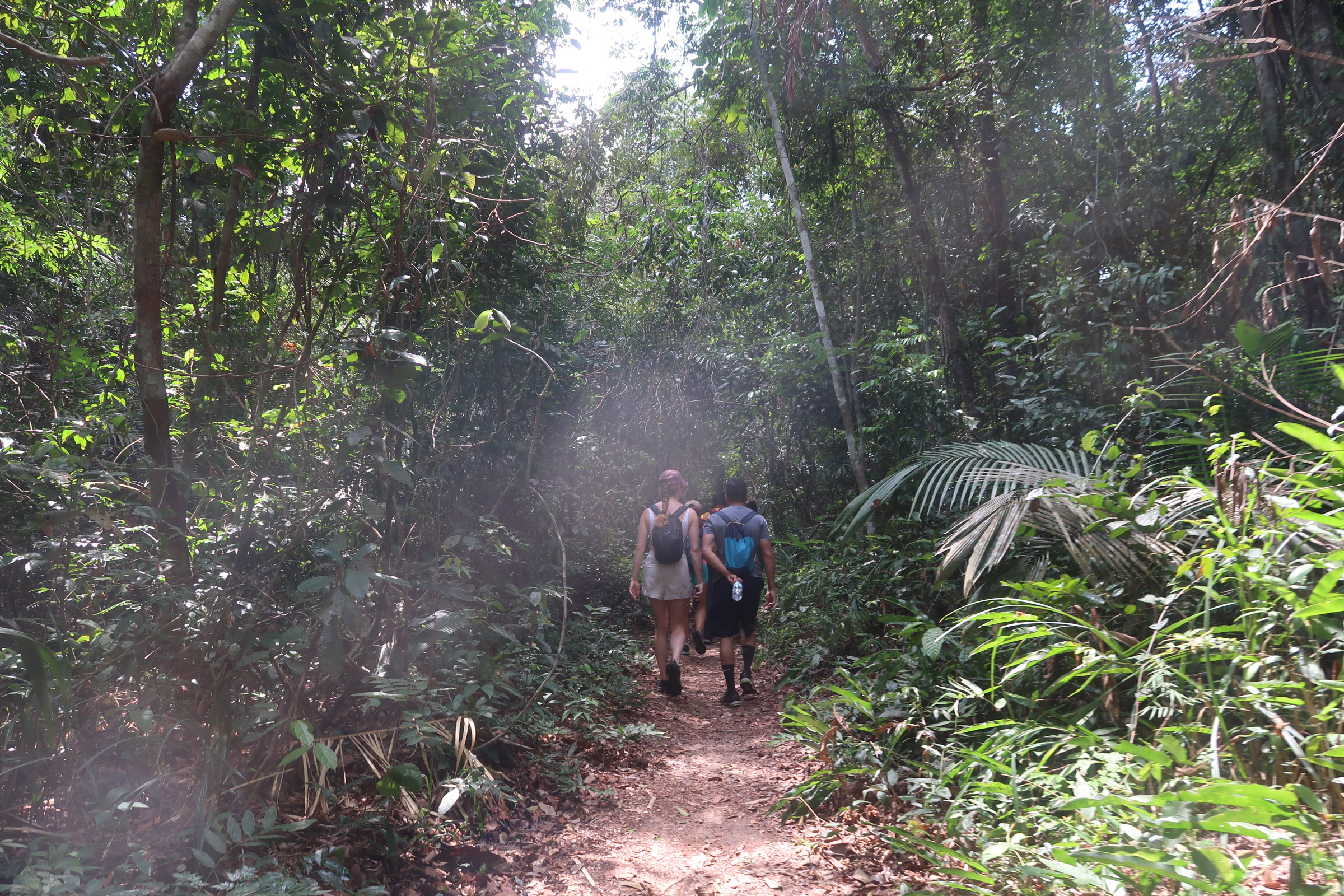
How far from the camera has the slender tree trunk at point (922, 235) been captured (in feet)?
24.3

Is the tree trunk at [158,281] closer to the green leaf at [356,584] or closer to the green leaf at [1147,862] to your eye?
the green leaf at [356,584]

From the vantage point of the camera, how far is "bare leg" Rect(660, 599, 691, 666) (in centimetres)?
559

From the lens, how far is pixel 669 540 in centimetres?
540

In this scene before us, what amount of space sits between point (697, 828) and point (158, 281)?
136 inches

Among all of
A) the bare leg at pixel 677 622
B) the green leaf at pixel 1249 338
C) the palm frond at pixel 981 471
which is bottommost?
the bare leg at pixel 677 622

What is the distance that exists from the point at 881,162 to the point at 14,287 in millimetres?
8695

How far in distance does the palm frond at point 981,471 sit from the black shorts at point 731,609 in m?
1.30

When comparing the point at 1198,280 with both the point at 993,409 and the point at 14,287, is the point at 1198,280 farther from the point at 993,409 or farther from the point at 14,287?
the point at 14,287

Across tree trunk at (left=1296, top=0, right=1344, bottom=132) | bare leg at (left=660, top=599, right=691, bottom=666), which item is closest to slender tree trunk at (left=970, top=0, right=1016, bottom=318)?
tree trunk at (left=1296, top=0, right=1344, bottom=132)

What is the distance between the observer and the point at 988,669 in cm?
360

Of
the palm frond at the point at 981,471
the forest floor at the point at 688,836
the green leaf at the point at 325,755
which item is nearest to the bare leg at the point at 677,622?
the forest floor at the point at 688,836

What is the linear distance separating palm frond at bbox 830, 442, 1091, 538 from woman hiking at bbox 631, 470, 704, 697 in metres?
1.36

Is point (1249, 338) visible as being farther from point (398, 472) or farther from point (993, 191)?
point (993, 191)

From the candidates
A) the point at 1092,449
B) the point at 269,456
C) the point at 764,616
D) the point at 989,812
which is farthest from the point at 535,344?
the point at 989,812
